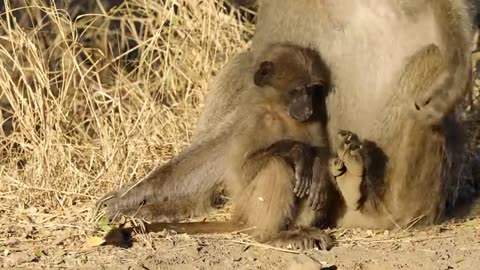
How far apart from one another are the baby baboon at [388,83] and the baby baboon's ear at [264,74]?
14 centimetres

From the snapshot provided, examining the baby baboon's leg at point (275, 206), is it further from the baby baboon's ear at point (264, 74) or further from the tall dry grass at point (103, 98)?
the tall dry grass at point (103, 98)

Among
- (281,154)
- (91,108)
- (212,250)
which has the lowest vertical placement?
(212,250)

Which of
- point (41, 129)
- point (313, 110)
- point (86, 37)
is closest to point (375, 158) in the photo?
point (313, 110)

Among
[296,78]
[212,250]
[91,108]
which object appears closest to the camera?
[212,250]

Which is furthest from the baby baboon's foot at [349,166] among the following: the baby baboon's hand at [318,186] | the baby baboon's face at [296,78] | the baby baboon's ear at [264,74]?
the baby baboon's ear at [264,74]

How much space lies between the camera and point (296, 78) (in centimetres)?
476

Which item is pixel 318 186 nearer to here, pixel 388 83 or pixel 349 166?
pixel 349 166

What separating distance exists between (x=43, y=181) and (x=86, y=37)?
235 cm

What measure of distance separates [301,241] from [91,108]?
1.45 m

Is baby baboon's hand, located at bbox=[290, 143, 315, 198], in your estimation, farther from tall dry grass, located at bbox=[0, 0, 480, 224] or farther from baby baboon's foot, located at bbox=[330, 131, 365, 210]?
tall dry grass, located at bbox=[0, 0, 480, 224]

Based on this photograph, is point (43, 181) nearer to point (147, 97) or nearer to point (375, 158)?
point (147, 97)

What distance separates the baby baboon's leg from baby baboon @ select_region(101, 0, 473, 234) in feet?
0.92

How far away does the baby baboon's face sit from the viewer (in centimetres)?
473

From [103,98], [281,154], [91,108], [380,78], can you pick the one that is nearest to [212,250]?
[281,154]
